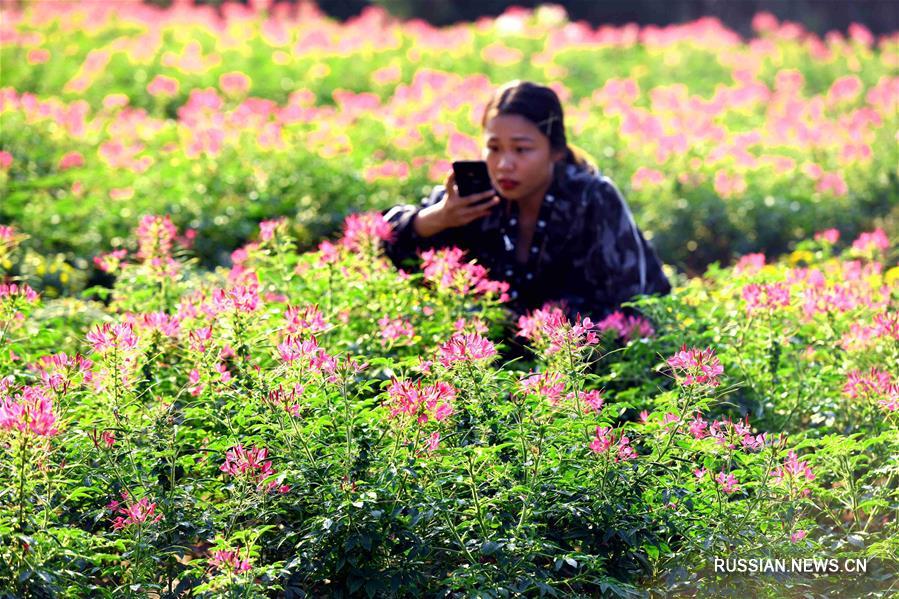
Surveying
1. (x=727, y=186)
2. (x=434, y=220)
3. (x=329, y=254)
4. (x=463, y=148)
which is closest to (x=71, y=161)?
(x=463, y=148)

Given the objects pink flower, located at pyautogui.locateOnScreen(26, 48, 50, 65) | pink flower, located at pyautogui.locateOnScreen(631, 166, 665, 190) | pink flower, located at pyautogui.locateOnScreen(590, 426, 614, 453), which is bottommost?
pink flower, located at pyautogui.locateOnScreen(631, 166, 665, 190)

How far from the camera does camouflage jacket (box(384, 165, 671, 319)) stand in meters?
5.06

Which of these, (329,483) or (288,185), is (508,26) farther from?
(329,483)

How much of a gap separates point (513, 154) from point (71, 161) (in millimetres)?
3998

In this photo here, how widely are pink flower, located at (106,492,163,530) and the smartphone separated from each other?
2.08m

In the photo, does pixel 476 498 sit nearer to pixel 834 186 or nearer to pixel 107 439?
pixel 107 439

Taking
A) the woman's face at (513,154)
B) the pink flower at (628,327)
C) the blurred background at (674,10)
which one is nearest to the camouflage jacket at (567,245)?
the woman's face at (513,154)

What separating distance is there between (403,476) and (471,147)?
4445mm

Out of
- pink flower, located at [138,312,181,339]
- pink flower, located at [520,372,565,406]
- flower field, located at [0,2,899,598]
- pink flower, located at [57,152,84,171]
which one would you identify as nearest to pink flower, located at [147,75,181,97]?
pink flower, located at [57,152,84,171]

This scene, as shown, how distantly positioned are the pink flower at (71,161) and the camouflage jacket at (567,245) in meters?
3.54

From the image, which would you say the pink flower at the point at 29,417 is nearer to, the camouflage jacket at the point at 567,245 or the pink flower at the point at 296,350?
the pink flower at the point at 296,350

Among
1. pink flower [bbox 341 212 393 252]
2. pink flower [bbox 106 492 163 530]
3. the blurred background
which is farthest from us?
the blurred background

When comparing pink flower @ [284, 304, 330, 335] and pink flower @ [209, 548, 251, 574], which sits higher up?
pink flower @ [284, 304, 330, 335]

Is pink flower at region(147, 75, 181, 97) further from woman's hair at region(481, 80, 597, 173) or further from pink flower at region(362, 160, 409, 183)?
woman's hair at region(481, 80, 597, 173)
